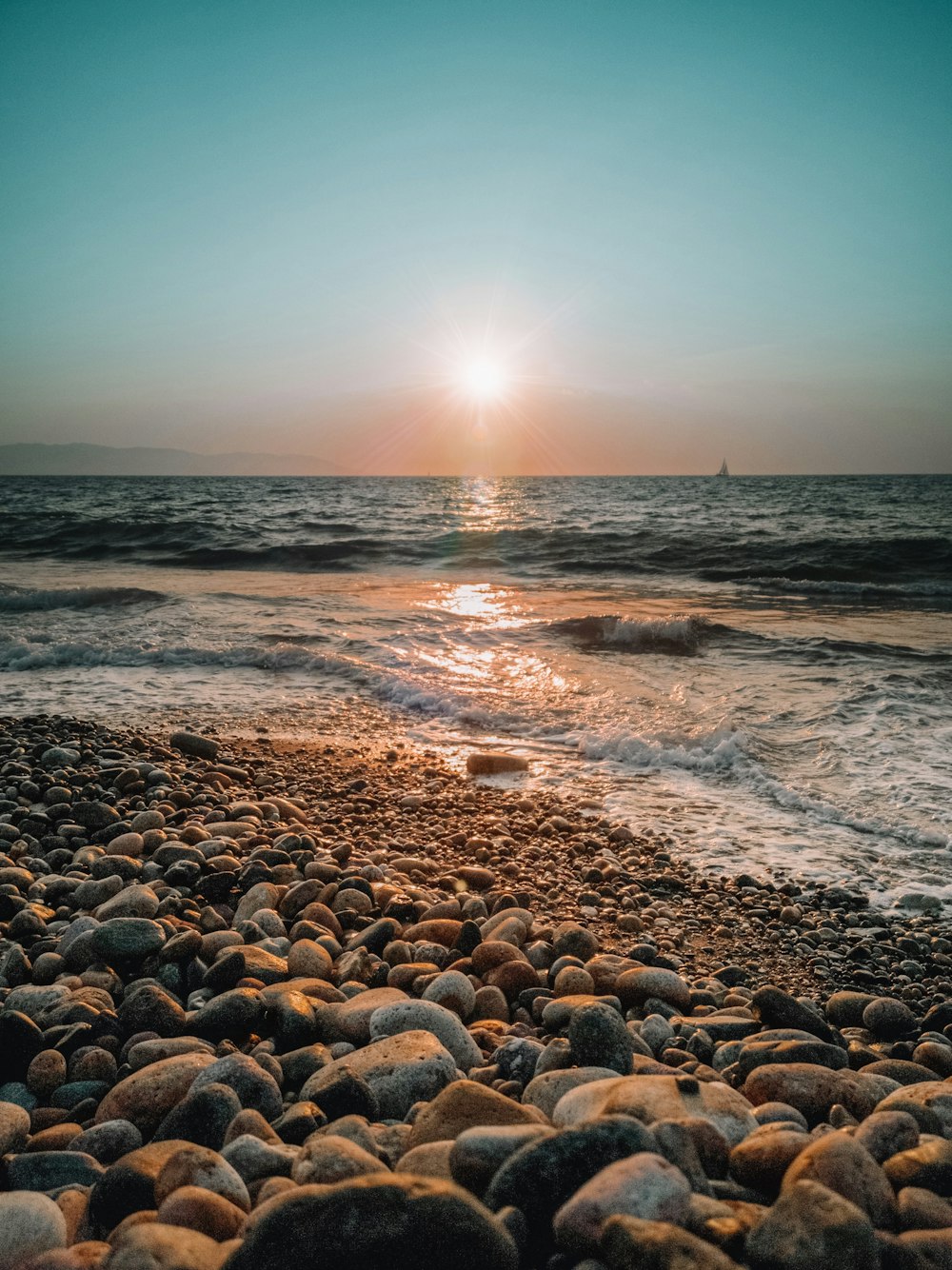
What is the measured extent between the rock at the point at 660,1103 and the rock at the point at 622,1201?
39cm

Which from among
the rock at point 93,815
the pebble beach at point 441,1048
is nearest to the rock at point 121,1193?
the pebble beach at point 441,1048

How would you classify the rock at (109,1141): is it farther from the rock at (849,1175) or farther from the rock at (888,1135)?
the rock at (888,1135)

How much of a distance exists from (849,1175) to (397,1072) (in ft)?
3.50

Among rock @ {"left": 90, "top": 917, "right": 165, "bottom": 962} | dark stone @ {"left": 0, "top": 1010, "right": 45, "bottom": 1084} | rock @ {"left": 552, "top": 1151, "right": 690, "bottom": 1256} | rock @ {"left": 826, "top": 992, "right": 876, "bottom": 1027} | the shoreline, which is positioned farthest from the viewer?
the shoreline

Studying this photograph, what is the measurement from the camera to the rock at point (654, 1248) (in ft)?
3.94

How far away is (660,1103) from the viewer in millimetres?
1788

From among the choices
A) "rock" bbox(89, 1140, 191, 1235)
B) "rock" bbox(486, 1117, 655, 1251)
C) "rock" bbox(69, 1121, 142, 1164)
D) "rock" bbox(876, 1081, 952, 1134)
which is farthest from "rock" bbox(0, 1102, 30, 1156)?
"rock" bbox(876, 1081, 952, 1134)

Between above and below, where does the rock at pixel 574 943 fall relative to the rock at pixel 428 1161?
below

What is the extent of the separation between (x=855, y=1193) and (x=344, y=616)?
10.8 meters

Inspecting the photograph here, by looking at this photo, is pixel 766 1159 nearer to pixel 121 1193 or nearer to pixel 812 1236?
pixel 812 1236

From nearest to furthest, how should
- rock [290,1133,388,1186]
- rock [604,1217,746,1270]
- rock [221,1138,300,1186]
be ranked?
1. rock [604,1217,746,1270]
2. rock [290,1133,388,1186]
3. rock [221,1138,300,1186]

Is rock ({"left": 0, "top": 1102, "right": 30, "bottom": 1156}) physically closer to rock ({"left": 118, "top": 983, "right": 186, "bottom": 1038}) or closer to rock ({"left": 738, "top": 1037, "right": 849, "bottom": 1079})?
rock ({"left": 118, "top": 983, "right": 186, "bottom": 1038})

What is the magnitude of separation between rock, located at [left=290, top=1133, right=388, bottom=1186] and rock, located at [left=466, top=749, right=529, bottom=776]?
412 centimetres

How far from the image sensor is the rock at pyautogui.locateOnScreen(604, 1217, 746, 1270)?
120cm
